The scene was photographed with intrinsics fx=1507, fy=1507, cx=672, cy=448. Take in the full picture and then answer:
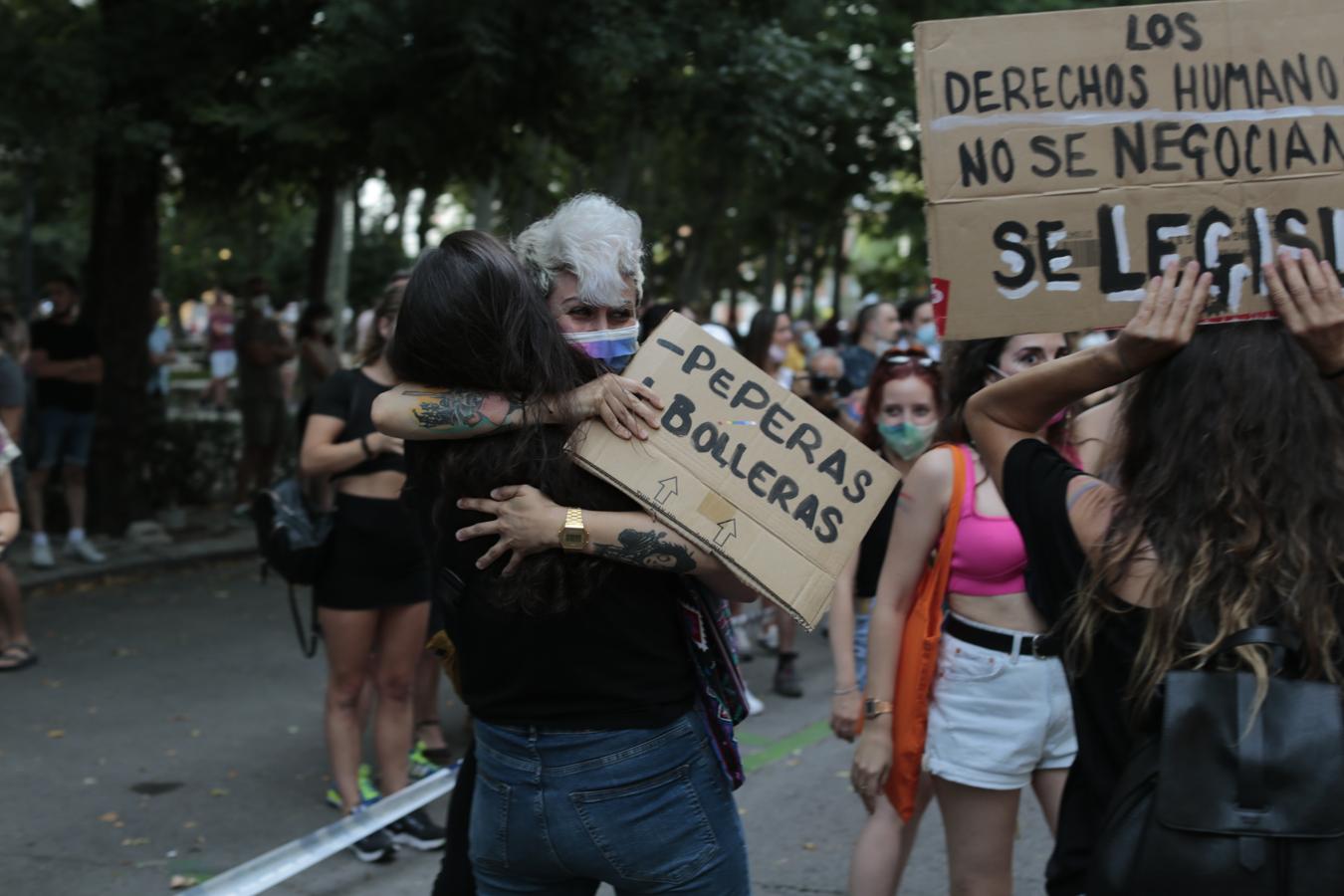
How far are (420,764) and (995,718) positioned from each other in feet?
11.2

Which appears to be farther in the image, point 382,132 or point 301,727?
point 382,132

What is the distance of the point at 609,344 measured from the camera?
2.80 meters

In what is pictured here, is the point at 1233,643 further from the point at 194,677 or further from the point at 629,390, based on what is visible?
the point at 194,677

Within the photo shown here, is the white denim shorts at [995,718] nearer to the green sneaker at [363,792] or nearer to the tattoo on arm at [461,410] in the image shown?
the tattoo on arm at [461,410]

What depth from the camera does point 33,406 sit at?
35.9 feet

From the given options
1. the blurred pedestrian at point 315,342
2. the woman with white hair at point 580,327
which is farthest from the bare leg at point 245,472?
the woman with white hair at point 580,327

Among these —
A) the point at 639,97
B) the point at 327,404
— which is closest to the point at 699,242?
the point at 639,97

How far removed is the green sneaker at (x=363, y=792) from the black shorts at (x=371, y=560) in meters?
0.69

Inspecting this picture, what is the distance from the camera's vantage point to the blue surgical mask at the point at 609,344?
2.78 m

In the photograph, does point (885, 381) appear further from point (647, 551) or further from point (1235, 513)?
point (1235, 513)

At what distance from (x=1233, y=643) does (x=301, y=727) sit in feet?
19.3

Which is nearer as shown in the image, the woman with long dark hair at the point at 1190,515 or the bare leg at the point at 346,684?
the woman with long dark hair at the point at 1190,515

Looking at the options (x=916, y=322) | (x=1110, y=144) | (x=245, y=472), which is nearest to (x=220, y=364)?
(x=245, y=472)

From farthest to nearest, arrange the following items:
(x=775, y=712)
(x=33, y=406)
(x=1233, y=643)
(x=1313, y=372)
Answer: (x=33, y=406) < (x=775, y=712) < (x=1313, y=372) < (x=1233, y=643)
